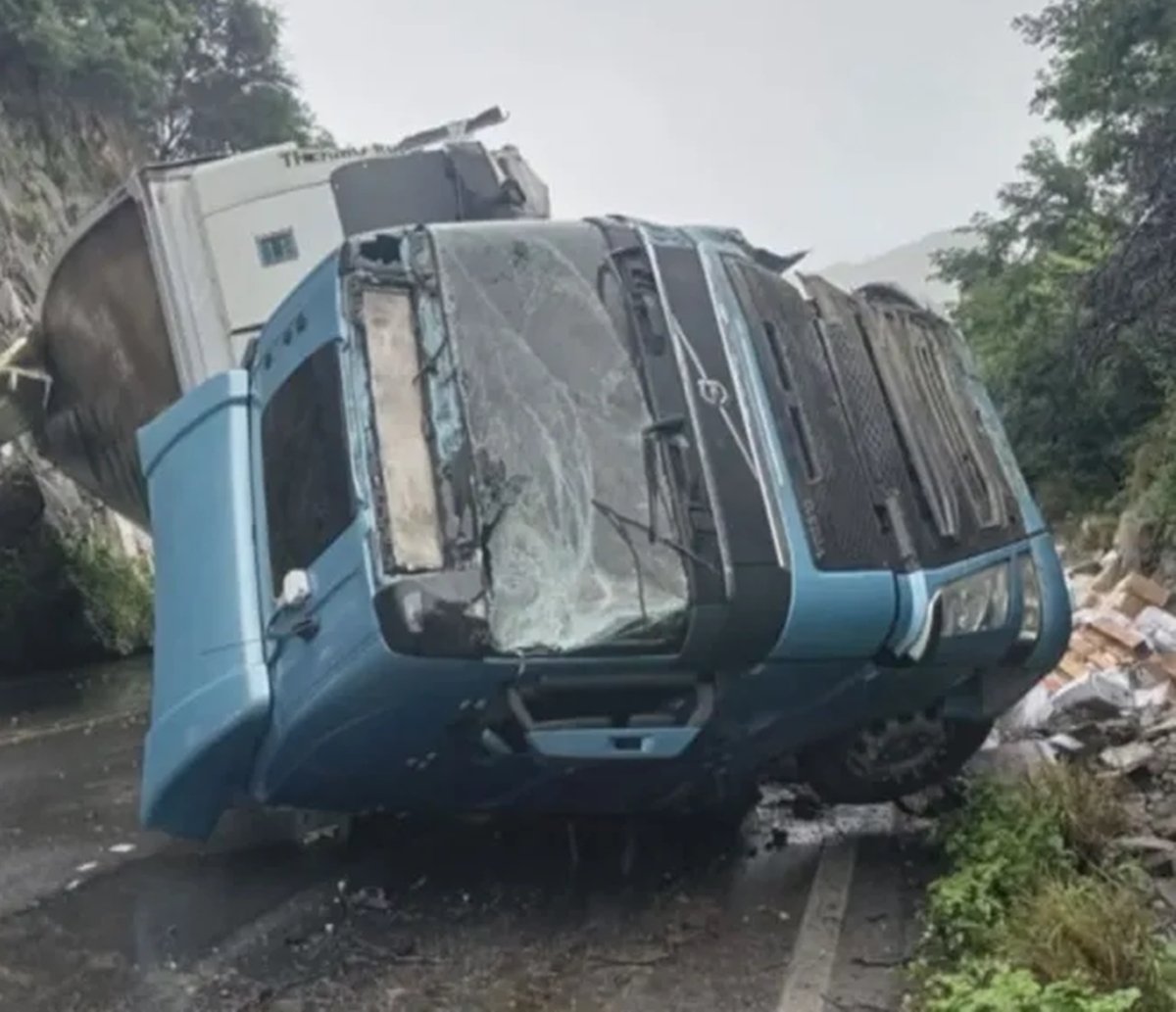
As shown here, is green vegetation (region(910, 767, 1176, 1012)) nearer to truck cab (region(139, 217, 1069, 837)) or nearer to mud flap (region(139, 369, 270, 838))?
truck cab (region(139, 217, 1069, 837))

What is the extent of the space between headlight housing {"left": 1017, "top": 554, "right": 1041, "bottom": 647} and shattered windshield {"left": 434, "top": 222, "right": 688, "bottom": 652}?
1.67 meters

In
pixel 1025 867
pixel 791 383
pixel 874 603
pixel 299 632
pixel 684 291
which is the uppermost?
pixel 684 291

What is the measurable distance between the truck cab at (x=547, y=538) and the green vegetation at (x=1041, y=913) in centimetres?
60

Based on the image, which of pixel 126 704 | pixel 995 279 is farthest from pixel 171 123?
pixel 126 704

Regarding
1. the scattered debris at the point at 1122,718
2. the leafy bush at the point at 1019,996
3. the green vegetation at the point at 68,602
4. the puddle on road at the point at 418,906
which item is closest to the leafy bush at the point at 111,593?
the green vegetation at the point at 68,602

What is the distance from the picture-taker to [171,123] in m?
25.6

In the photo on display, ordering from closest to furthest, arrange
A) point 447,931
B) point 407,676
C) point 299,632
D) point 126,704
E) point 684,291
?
point 407,676, point 299,632, point 684,291, point 447,931, point 126,704

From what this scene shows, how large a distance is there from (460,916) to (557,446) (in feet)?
5.70

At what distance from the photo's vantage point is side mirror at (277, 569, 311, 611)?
4.23 metres

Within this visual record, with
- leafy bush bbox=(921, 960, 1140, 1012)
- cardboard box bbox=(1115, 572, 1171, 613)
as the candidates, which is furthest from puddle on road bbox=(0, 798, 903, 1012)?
cardboard box bbox=(1115, 572, 1171, 613)

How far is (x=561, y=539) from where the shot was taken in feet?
13.8

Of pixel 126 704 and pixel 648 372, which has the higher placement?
pixel 648 372

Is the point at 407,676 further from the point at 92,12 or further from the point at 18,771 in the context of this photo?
the point at 92,12

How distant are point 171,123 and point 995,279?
46.1ft
